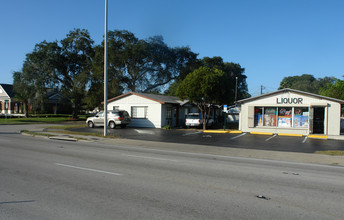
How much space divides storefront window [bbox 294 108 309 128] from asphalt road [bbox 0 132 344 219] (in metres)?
14.6

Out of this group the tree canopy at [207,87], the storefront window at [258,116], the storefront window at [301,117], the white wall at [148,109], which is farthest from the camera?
the white wall at [148,109]

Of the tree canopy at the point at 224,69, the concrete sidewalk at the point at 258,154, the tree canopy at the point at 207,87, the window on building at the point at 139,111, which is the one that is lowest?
the concrete sidewalk at the point at 258,154

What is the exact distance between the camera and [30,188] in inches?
247

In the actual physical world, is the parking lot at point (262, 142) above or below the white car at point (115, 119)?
below

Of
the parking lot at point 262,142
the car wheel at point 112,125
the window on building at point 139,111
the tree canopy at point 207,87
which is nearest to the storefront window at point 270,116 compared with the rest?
the parking lot at point 262,142

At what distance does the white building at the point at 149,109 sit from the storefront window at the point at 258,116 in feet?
30.9

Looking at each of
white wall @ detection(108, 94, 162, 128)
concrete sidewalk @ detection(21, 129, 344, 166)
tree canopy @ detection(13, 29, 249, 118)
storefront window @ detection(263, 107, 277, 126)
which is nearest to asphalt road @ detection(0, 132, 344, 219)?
concrete sidewalk @ detection(21, 129, 344, 166)

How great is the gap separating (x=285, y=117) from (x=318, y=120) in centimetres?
265

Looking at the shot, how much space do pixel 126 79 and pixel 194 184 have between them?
41492 mm

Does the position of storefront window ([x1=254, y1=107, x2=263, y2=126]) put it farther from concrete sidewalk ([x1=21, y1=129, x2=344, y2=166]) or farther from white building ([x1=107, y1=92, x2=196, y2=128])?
concrete sidewalk ([x1=21, y1=129, x2=344, y2=166])

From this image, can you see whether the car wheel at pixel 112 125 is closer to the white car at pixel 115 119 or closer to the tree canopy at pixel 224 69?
the white car at pixel 115 119

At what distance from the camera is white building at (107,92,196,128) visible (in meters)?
29.5

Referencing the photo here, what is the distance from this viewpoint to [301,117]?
77.4 ft

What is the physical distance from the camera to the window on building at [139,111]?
100ft
